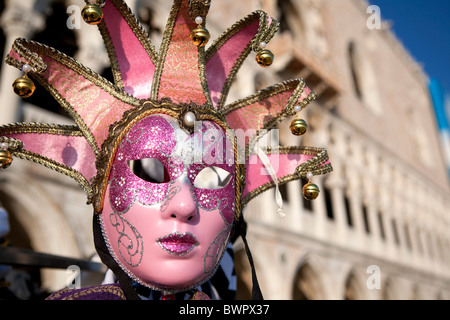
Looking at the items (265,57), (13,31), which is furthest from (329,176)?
(265,57)

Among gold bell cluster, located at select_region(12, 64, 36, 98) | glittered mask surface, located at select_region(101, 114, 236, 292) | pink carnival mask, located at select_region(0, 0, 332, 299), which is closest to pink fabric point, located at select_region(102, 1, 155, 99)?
pink carnival mask, located at select_region(0, 0, 332, 299)

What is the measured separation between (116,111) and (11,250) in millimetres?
744

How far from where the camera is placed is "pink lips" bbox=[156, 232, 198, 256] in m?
A: 1.16

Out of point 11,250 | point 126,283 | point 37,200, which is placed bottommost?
point 126,283

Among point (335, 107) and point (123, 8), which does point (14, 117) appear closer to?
point (123, 8)

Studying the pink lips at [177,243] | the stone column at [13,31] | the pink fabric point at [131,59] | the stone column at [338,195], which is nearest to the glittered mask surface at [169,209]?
the pink lips at [177,243]

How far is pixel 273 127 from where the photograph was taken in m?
1.62

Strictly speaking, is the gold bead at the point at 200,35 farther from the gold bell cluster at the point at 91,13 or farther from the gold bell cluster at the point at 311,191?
the gold bell cluster at the point at 311,191

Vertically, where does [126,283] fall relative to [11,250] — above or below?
below

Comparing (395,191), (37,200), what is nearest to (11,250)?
(37,200)

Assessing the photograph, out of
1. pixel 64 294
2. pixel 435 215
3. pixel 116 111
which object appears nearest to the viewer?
pixel 64 294

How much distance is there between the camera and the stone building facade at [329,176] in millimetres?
4516

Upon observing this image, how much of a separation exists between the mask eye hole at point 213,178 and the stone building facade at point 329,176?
1.03 metres
